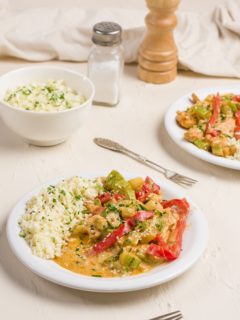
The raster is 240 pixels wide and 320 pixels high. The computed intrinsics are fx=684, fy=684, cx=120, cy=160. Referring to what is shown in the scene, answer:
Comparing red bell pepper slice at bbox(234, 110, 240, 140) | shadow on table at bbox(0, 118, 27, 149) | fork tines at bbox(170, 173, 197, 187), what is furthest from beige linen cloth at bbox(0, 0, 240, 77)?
fork tines at bbox(170, 173, 197, 187)

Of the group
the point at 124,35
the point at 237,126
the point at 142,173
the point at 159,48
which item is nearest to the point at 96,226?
the point at 142,173

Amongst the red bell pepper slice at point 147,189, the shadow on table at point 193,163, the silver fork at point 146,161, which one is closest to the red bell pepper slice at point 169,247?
the red bell pepper slice at point 147,189

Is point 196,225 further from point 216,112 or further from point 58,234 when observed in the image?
point 216,112

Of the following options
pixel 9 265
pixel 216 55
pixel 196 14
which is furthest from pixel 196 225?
pixel 196 14

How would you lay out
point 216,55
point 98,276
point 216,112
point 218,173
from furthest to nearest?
point 216,55, point 216,112, point 218,173, point 98,276

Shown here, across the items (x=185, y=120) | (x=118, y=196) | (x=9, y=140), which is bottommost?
(x=9, y=140)

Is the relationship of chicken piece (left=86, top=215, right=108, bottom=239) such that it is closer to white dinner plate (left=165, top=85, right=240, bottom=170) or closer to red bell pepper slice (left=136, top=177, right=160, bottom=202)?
red bell pepper slice (left=136, top=177, right=160, bottom=202)

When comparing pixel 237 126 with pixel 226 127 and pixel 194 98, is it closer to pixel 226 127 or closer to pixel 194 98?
pixel 226 127
